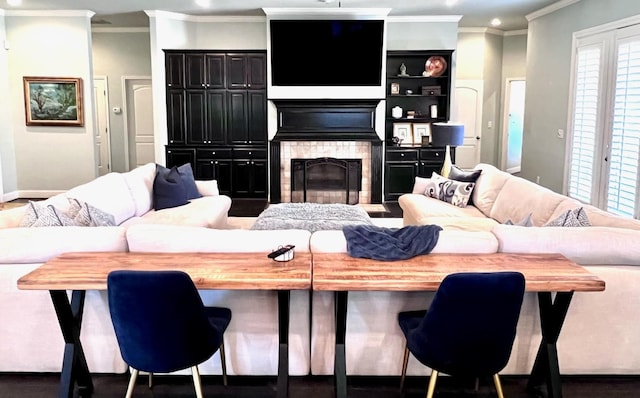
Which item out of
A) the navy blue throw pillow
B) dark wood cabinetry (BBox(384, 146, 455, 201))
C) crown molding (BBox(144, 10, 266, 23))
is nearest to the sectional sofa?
the navy blue throw pillow

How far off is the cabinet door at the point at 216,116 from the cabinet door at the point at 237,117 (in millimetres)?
93

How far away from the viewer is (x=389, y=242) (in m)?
2.98

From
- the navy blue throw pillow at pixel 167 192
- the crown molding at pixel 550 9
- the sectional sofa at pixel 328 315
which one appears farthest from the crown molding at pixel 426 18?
the sectional sofa at pixel 328 315

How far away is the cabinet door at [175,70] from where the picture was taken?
8.63 m

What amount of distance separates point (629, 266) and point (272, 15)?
661 cm

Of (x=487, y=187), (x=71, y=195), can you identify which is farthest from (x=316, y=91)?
(x=71, y=195)

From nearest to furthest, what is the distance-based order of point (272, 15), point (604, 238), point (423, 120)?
point (604, 238) < point (272, 15) < point (423, 120)

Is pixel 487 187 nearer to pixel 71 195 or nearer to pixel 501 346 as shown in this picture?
pixel 501 346

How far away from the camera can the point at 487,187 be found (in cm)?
571

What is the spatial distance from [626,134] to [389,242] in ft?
13.7

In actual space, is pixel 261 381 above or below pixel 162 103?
below

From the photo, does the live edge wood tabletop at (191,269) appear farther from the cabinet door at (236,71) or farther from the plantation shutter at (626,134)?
the cabinet door at (236,71)

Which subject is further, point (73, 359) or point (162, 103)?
point (162, 103)

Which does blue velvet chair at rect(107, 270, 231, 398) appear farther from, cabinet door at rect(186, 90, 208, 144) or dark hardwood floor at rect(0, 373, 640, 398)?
cabinet door at rect(186, 90, 208, 144)
